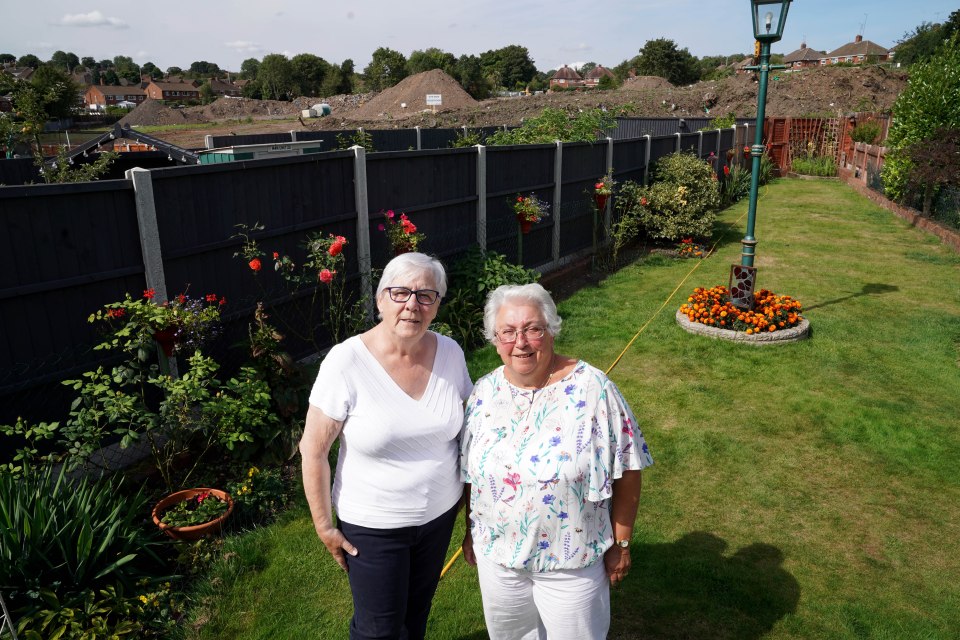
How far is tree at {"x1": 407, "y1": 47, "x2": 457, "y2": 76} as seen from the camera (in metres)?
95.0

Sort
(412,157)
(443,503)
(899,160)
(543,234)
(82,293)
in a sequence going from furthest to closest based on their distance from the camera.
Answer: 1. (899,160)
2. (543,234)
3. (412,157)
4. (82,293)
5. (443,503)

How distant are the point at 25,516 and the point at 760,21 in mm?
7439

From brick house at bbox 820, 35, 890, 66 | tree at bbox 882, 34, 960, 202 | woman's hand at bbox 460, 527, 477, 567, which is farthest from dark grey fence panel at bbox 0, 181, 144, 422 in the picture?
brick house at bbox 820, 35, 890, 66

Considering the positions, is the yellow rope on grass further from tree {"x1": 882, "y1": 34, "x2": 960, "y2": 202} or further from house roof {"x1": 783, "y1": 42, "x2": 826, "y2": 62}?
house roof {"x1": 783, "y1": 42, "x2": 826, "y2": 62}

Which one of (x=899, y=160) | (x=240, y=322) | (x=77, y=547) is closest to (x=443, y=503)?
(x=77, y=547)

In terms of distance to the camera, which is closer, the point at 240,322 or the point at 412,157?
the point at 240,322

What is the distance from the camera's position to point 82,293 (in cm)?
394

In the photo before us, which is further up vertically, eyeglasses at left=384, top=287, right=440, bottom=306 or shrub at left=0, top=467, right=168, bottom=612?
eyeglasses at left=384, top=287, right=440, bottom=306

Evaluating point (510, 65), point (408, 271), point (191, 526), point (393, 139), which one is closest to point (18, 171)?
point (191, 526)

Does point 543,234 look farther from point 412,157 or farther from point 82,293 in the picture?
point 82,293

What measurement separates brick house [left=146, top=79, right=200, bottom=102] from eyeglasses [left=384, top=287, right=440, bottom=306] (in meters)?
137

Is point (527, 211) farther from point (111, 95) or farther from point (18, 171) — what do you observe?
point (111, 95)

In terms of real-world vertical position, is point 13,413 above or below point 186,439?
above

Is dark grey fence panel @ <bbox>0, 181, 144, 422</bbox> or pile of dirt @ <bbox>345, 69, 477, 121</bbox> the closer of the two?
dark grey fence panel @ <bbox>0, 181, 144, 422</bbox>
